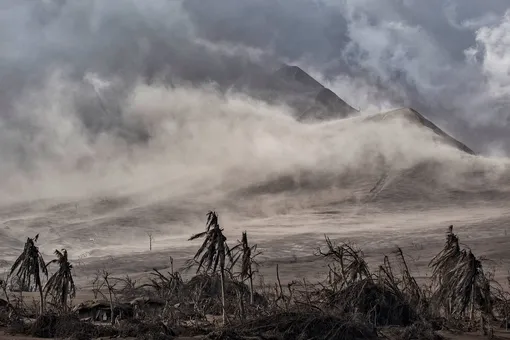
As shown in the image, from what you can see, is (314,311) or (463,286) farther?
(463,286)

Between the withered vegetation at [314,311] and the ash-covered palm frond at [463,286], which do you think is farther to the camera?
the ash-covered palm frond at [463,286]

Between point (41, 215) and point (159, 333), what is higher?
point (41, 215)

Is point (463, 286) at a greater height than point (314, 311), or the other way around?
point (463, 286)

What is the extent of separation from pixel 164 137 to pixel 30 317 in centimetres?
17555

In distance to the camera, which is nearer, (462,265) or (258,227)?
(462,265)

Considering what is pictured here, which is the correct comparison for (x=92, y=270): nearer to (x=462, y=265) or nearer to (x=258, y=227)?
(x=258, y=227)

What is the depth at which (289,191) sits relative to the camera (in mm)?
149875

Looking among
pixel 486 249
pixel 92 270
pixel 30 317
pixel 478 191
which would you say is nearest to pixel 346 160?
pixel 478 191

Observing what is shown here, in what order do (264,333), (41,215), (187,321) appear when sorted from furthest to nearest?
(41,215) → (187,321) → (264,333)

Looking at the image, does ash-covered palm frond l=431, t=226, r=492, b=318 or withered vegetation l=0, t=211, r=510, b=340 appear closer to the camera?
withered vegetation l=0, t=211, r=510, b=340

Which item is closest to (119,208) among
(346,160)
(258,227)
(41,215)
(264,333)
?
(41,215)

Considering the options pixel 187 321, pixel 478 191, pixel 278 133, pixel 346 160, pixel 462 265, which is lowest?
pixel 187 321

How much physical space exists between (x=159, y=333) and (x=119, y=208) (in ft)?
410

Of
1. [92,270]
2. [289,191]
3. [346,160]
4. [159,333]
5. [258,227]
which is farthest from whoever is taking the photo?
[346,160]
